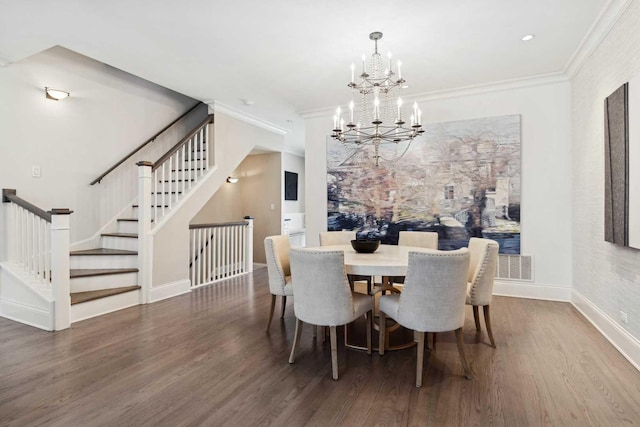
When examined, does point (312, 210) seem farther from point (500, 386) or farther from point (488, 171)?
point (500, 386)

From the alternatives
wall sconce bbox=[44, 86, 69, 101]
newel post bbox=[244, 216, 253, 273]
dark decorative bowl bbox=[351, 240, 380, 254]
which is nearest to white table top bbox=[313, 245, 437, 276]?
dark decorative bowl bbox=[351, 240, 380, 254]

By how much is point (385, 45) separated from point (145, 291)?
3.79m

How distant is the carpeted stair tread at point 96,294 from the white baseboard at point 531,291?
4.49 m

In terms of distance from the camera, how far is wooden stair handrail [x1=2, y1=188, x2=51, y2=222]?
3260mm

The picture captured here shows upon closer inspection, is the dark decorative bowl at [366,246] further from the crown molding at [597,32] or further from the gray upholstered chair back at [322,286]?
the crown molding at [597,32]

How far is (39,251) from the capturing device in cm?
339

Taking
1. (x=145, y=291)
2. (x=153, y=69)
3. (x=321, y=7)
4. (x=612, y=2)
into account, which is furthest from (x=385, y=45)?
(x=145, y=291)

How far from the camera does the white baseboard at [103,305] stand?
3398 mm

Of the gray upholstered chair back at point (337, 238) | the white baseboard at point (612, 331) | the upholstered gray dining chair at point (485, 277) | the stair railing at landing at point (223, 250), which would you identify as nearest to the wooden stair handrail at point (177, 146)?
the stair railing at landing at point (223, 250)

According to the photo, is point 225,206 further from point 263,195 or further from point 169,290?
point 169,290

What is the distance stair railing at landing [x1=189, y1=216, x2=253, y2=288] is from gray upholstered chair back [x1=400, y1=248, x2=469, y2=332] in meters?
3.63

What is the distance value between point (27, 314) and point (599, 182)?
552cm

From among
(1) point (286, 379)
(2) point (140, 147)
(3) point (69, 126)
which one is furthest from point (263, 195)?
(1) point (286, 379)

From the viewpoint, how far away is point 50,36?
3123 mm
